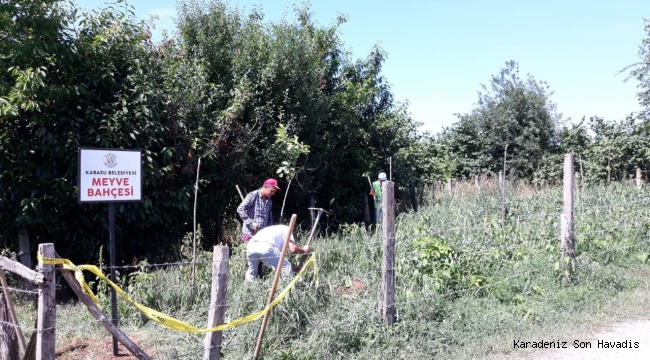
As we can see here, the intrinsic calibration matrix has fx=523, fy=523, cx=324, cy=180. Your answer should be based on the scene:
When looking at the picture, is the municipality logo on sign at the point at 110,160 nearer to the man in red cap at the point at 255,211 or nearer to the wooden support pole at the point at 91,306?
the wooden support pole at the point at 91,306

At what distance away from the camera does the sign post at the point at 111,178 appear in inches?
193

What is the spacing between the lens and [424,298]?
18.2ft

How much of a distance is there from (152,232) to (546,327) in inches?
224

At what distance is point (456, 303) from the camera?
5773mm

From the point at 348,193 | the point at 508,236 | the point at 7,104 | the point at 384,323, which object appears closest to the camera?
the point at 384,323

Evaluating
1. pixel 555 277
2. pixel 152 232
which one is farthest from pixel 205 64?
pixel 555 277

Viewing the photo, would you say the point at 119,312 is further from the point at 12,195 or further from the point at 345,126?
the point at 345,126

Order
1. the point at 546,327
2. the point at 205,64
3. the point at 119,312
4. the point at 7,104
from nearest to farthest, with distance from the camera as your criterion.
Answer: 1. the point at 546,327
2. the point at 119,312
3. the point at 7,104
4. the point at 205,64

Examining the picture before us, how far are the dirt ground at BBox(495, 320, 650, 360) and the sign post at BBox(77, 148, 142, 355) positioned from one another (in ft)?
12.8

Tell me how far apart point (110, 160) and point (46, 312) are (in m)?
1.90

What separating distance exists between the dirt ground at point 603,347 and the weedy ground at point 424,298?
17 cm

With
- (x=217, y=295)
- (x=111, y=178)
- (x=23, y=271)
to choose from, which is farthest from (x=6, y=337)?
(x=217, y=295)

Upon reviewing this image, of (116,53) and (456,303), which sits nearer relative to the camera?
(456,303)

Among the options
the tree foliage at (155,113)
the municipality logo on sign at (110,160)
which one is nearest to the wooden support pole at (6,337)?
the municipality logo on sign at (110,160)
